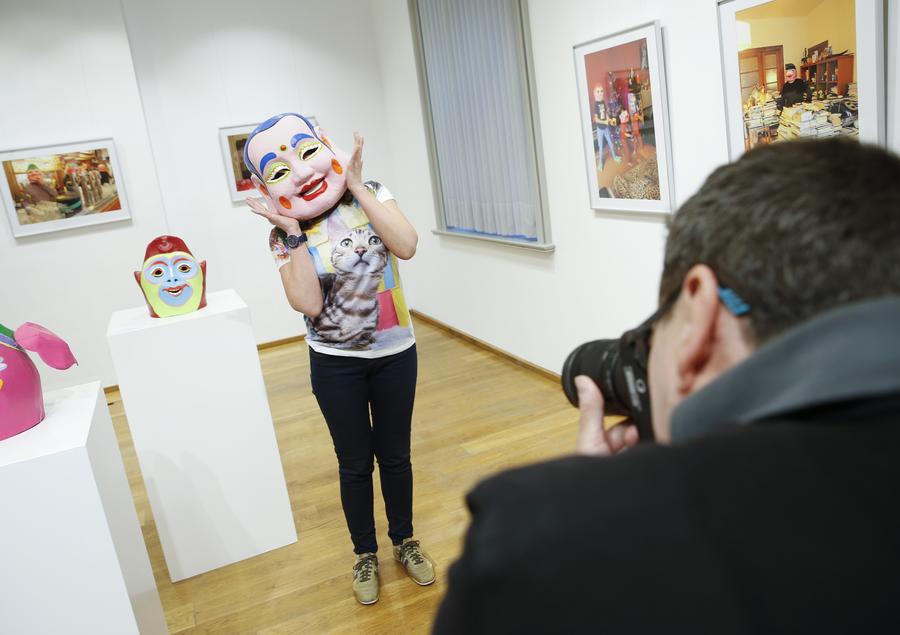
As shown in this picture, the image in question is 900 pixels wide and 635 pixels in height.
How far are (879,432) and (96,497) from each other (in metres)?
1.75

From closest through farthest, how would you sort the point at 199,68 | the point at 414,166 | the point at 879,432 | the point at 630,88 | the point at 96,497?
the point at 879,432
the point at 96,497
the point at 630,88
the point at 199,68
the point at 414,166

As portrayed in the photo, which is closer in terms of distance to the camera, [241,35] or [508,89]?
[508,89]

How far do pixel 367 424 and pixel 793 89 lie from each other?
1.82m

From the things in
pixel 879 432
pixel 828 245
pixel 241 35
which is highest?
pixel 241 35

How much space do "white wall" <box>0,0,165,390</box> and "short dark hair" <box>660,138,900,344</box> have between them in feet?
17.6

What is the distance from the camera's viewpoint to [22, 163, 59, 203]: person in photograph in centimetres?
498

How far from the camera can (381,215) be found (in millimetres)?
2098

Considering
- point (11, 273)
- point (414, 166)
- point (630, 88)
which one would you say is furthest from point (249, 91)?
point (630, 88)

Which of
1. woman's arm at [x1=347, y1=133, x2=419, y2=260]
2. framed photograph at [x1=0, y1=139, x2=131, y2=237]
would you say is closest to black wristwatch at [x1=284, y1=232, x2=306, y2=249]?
woman's arm at [x1=347, y1=133, x2=419, y2=260]

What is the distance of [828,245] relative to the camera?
506 millimetres

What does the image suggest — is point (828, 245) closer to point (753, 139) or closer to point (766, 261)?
point (766, 261)

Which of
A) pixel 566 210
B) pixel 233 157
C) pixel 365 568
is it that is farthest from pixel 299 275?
pixel 233 157

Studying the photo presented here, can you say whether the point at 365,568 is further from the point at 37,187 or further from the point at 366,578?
the point at 37,187

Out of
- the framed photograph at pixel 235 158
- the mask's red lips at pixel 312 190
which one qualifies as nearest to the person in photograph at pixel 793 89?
the mask's red lips at pixel 312 190
